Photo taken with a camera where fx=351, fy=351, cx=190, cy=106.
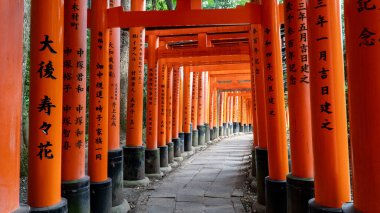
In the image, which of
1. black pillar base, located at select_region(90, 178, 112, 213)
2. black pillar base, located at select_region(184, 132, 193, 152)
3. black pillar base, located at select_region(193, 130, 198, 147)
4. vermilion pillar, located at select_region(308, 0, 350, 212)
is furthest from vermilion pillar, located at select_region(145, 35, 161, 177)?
black pillar base, located at select_region(193, 130, 198, 147)

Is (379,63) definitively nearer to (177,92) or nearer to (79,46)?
(79,46)

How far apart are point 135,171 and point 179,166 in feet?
9.27

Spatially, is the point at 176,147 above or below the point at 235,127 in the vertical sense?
below

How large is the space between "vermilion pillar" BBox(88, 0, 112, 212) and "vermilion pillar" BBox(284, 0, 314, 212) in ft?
8.06

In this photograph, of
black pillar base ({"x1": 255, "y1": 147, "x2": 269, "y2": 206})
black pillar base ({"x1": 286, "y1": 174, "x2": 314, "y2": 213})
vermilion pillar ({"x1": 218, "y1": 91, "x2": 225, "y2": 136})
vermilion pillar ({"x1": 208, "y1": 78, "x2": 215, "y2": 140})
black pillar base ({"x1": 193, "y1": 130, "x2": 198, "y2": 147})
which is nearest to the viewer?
black pillar base ({"x1": 286, "y1": 174, "x2": 314, "y2": 213})

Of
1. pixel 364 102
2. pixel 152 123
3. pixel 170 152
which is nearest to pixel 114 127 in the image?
pixel 152 123

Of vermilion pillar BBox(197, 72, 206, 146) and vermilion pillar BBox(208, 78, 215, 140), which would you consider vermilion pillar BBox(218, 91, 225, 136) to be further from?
vermilion pillar BBox(197, 72, 206, 146)

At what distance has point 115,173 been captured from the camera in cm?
554

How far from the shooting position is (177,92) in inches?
445

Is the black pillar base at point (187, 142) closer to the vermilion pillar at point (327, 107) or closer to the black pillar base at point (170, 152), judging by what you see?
the black pillar base at point (170, 152)

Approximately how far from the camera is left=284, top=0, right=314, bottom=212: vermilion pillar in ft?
11.9

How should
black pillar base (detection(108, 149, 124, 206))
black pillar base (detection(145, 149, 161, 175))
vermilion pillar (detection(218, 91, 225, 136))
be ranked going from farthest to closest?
vermilion pillar (detection(218, 91, 225, 136))
black pillar base (detection(145, 149, 161, 175))
black pillar base (detection(108, 149, 124, 206))

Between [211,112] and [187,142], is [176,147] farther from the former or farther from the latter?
[211,112]

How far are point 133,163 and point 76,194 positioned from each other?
3.11 meters
